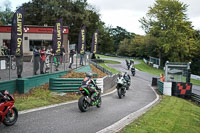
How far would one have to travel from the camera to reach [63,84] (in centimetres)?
1498

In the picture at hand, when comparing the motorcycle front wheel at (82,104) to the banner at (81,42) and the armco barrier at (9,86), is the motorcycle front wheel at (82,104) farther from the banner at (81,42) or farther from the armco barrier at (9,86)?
the banner at (81,42)

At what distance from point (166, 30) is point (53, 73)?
4509 cm

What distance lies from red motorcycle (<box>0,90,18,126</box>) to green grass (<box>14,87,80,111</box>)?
210 cm

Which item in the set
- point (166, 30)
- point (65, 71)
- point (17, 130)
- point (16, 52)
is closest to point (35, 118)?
point (17, 130)

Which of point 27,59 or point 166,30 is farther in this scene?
point 166,30

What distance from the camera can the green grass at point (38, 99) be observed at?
1074 centimetres

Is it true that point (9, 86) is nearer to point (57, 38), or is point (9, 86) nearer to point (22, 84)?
point (22, 84)

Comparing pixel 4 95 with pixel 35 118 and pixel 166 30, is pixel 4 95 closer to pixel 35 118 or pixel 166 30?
pixel 35 118

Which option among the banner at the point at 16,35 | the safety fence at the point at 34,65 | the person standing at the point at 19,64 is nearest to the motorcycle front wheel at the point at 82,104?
the safety fence at the point at 34,65

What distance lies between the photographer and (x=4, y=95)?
755 centimetres

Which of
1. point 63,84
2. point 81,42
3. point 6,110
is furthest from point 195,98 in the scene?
point 6,110

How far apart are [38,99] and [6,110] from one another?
4725 millimetres

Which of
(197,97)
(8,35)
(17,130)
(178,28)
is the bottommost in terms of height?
(197,97)

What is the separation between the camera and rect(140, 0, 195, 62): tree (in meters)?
54.5
